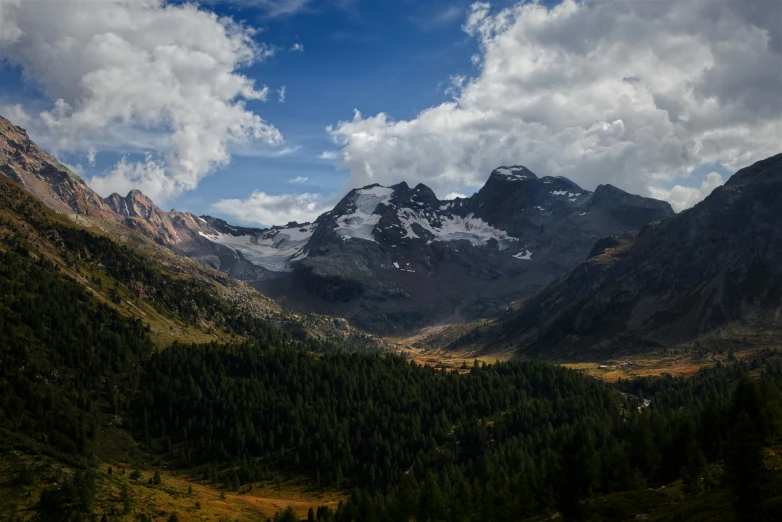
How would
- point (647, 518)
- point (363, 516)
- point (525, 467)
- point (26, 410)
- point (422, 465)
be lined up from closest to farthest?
point (647, 518) → point (363, 516) → point (525, 467) → point (26, 410) → point (422, 465)

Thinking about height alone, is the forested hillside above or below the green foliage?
below

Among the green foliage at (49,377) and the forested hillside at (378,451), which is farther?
the green foliage at (49,377)

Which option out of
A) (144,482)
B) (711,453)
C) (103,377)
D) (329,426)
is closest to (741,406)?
(711,453)

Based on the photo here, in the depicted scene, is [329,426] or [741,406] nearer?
[741,406]

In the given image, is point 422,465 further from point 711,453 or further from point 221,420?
point 711,453

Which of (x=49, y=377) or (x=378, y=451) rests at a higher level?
(x=49, y=377)

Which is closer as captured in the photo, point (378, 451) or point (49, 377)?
point (49, 377)

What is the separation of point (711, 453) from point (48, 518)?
113278 millimetres

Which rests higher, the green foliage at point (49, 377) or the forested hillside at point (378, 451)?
the green foliage at point (49, 377)

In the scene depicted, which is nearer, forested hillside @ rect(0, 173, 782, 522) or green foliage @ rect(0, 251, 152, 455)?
forested hillside @ rect(0, 173, 782, 522)

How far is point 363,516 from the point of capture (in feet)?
347

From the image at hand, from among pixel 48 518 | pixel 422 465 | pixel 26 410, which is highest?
pixel 26 410

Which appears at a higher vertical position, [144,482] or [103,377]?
[103,377]

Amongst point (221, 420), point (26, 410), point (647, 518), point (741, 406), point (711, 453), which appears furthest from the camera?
point (221, 420)
